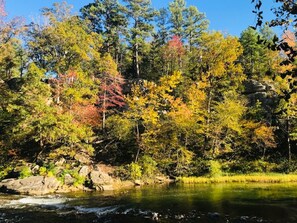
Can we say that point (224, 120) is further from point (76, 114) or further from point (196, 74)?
point (76, 114)

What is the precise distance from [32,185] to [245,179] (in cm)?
1873

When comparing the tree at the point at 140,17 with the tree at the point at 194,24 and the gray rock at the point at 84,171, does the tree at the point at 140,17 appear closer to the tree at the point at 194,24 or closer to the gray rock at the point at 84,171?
the tree at the point at 194,24

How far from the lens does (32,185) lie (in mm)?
23500

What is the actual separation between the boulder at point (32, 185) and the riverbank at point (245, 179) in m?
11.8

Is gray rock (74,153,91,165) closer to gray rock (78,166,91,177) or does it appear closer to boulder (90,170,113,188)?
gray rock (78,166,91,177)

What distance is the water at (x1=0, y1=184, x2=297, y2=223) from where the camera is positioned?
13766 millimetres

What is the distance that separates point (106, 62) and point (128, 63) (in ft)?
73.0

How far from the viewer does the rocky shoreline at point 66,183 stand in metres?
23.2

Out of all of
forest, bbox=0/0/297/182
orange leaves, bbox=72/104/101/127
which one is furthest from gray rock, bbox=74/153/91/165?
orange leaves, bbox=72/104/101/127

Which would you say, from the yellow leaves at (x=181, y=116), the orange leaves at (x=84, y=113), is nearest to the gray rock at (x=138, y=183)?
the yellow leaves at (x=181, y=116)

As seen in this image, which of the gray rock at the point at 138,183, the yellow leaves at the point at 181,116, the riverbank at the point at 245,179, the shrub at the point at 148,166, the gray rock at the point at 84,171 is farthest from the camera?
the yellow leaves at the point at 181,116

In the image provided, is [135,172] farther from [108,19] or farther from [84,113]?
[108,19]

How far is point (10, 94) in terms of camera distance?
28641mm

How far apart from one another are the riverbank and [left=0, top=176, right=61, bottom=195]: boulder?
11787mm
